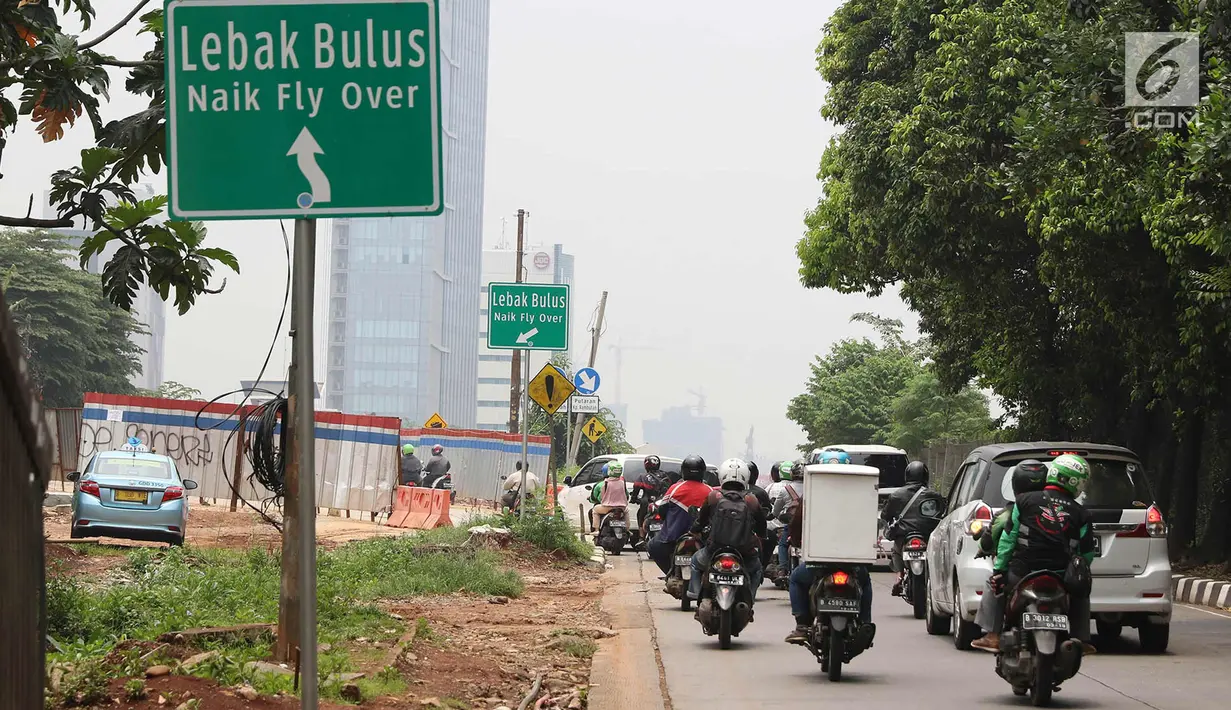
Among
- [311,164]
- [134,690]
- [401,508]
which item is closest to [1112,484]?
[134,690]

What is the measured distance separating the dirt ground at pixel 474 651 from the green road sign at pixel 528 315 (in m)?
3.34

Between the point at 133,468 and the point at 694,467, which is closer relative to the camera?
the point at 694,467

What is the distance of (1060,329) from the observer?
2803cm

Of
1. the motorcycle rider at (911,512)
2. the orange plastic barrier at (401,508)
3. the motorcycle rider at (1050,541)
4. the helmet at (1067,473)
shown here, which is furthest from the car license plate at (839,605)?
the orange plastic barrier at (401,508)

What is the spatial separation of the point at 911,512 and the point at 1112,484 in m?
3.88

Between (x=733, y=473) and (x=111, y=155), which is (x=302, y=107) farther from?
(x=733, y=473)

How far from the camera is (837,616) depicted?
11227 millimetres

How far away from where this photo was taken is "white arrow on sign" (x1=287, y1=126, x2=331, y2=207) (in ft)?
15.7

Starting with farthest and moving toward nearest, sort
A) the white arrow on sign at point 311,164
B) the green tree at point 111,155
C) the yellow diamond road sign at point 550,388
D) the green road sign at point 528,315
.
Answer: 1. the yellow diamond road sign at point 550,388
2. the green road sign at point 528,315
3. the green tree at point 111,155
4. the white arrow on sign at point 311,164

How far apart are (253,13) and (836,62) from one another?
27.2 metres

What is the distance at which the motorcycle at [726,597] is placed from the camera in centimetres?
1312

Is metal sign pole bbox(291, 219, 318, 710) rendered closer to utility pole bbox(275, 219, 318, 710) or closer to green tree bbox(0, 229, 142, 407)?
utility pole bbox(275, 219, 318, 710)

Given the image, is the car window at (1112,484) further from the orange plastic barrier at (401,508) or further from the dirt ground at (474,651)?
the orange plastic barrier at (401,508)

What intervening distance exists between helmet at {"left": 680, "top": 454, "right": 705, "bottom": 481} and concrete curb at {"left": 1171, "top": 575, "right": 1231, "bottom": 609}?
23.4ft
